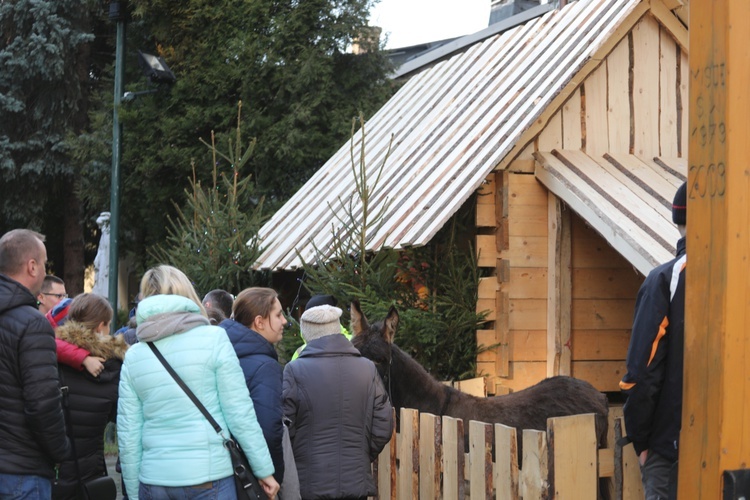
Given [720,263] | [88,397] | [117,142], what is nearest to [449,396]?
[88,397]

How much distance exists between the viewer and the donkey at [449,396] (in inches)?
298

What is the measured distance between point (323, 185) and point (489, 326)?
502 centimetres

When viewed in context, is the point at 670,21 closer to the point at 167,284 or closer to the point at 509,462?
the point at 509,462

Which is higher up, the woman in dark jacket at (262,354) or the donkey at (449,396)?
the woman in dark jacket at (262,354)

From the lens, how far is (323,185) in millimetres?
14766

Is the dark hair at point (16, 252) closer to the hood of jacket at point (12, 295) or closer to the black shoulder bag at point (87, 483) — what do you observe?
the hood of jacket at point (12, 295)

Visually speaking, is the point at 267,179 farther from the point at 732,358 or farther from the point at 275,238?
the point at 732,358

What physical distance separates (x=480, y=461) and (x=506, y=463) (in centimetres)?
31

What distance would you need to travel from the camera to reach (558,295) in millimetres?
10281

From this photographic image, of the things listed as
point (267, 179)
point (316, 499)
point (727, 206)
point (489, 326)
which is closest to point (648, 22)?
point (489, 326)

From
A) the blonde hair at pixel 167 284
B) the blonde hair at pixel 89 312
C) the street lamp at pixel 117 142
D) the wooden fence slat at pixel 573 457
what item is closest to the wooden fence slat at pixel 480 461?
the wooden fence slat at pixel 573 457

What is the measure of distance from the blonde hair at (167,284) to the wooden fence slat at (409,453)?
2.32 metres

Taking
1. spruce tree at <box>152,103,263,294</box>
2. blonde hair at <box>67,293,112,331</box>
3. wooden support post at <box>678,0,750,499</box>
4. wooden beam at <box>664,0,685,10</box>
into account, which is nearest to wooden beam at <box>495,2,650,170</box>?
wooden beam at <box>664,0,685,10</box>

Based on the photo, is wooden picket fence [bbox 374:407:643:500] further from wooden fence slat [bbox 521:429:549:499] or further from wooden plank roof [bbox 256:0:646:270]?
wooden plank roof [bbox 256:0:646:270]
